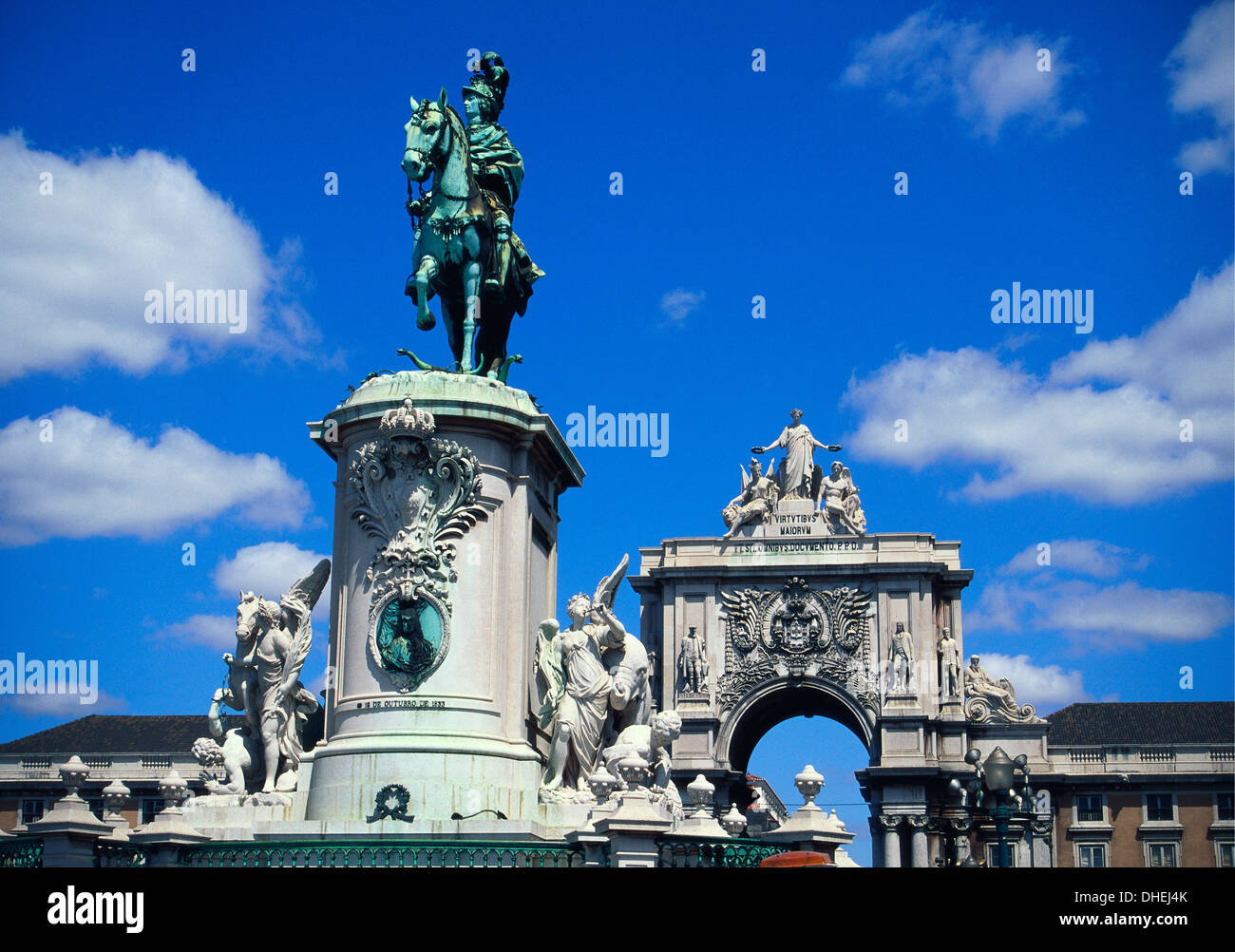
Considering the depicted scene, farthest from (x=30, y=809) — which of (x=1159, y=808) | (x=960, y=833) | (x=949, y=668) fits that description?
(x=1159, y=808)

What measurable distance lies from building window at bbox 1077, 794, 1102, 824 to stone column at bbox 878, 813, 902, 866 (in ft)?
30.0

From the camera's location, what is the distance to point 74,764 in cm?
1708

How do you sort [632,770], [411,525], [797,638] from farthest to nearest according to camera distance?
[797,638] → [411,525] → [632,770]

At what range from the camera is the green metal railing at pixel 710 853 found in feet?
49.3

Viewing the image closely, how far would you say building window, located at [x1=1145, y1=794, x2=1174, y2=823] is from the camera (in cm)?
7294

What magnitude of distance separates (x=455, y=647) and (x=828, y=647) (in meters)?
57.8

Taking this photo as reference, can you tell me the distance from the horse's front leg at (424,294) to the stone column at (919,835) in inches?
2138

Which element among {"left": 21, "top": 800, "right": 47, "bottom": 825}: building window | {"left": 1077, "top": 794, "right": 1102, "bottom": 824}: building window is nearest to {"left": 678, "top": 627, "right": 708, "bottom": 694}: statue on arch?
{"left": 1077, "top": 794, "right": 1102, "bottom": 824}: building window

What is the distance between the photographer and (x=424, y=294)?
19.3 metres

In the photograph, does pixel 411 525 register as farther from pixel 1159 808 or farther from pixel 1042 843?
pixel 1159 808

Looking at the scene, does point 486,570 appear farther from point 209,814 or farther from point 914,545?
point 914,545

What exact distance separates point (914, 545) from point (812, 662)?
737 cm
